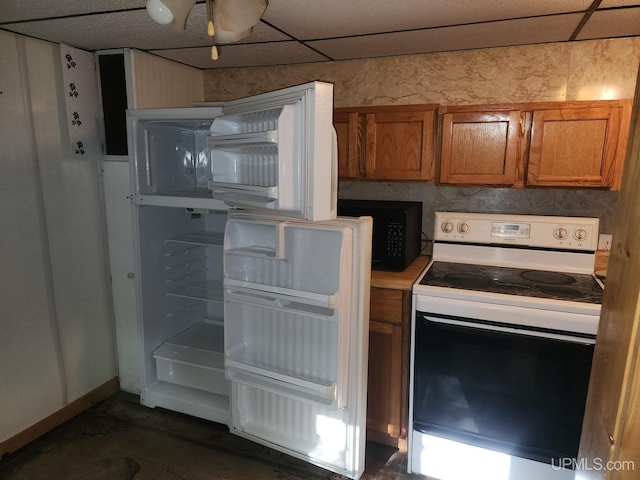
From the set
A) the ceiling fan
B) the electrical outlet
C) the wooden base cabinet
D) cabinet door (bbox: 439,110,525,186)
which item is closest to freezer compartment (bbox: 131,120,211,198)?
the ceiling fan

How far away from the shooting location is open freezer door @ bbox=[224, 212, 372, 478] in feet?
5.88

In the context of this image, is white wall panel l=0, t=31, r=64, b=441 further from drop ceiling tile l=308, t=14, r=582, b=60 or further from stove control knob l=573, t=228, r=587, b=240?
stove control knob l=573, t=228, r=587, b=240

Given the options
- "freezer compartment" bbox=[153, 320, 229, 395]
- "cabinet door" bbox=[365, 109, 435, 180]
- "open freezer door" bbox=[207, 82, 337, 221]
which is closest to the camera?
"open freezer door" bbox=[207, 82, 337, 221]

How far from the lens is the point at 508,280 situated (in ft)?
6.57

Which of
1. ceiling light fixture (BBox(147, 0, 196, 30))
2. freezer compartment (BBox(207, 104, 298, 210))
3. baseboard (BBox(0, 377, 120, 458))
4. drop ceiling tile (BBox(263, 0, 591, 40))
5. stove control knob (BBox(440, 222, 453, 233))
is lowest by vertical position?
baseboard (BBox(0, 377, 120, 458))

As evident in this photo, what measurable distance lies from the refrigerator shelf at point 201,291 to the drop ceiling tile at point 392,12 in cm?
163

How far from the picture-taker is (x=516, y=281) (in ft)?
6.51

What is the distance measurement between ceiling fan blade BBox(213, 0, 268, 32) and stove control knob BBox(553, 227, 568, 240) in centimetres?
172

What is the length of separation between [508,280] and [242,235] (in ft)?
4.19

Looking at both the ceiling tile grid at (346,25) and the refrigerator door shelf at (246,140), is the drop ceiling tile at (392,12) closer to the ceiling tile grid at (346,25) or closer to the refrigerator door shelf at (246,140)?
the ceiling tile grid at (346,25)

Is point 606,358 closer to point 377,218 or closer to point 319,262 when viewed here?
point 319,262

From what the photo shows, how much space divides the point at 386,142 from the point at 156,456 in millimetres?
2022

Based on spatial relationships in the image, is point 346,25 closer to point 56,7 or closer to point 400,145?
point 400,145

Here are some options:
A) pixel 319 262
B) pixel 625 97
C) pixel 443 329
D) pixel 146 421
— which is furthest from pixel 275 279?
pixel 625 97
